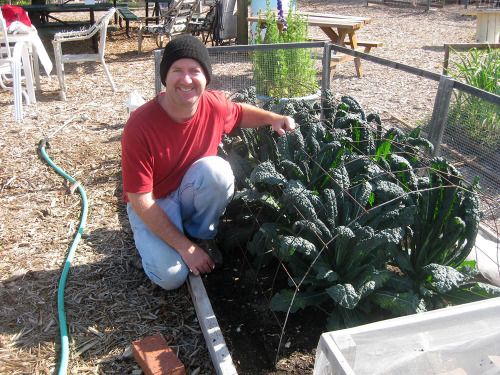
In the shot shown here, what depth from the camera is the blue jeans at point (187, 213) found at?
2537 mm

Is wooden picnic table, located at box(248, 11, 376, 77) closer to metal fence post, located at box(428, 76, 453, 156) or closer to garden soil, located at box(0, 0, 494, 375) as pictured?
garden soil, located at box(0, 0, 494, 375)

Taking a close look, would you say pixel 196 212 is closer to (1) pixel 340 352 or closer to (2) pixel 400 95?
(1) pixel 340 352

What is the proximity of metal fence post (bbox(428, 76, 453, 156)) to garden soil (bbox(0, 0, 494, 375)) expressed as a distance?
147 centimetres

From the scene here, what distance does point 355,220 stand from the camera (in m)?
2.24

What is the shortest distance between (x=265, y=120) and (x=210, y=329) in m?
1.21

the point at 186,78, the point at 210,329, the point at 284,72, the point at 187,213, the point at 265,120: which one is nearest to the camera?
the point at 210,329

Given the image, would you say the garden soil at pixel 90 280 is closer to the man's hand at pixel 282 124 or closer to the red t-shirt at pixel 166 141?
the red t-shirt at pixel 166 141

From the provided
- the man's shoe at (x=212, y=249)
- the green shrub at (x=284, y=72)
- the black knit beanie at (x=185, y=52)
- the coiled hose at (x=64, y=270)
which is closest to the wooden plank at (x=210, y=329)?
the man's shoe at (x=212, y=249)

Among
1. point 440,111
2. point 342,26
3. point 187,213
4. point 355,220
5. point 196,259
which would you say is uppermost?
point 342,26

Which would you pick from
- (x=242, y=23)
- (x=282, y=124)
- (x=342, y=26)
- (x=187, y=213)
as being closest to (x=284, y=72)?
(x=282, y=124)

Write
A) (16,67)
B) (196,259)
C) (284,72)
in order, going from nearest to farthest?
(196,259), (284,72), (16,67)

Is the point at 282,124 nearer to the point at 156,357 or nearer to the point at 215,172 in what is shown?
the point at 215,172

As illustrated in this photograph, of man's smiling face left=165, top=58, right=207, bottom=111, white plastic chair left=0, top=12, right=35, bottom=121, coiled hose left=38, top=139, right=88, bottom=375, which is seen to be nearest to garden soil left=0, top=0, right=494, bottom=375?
coiled hose left=38, top=139, right=88, bottom=375

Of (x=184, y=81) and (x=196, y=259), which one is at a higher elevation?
(x=184, y=81)
